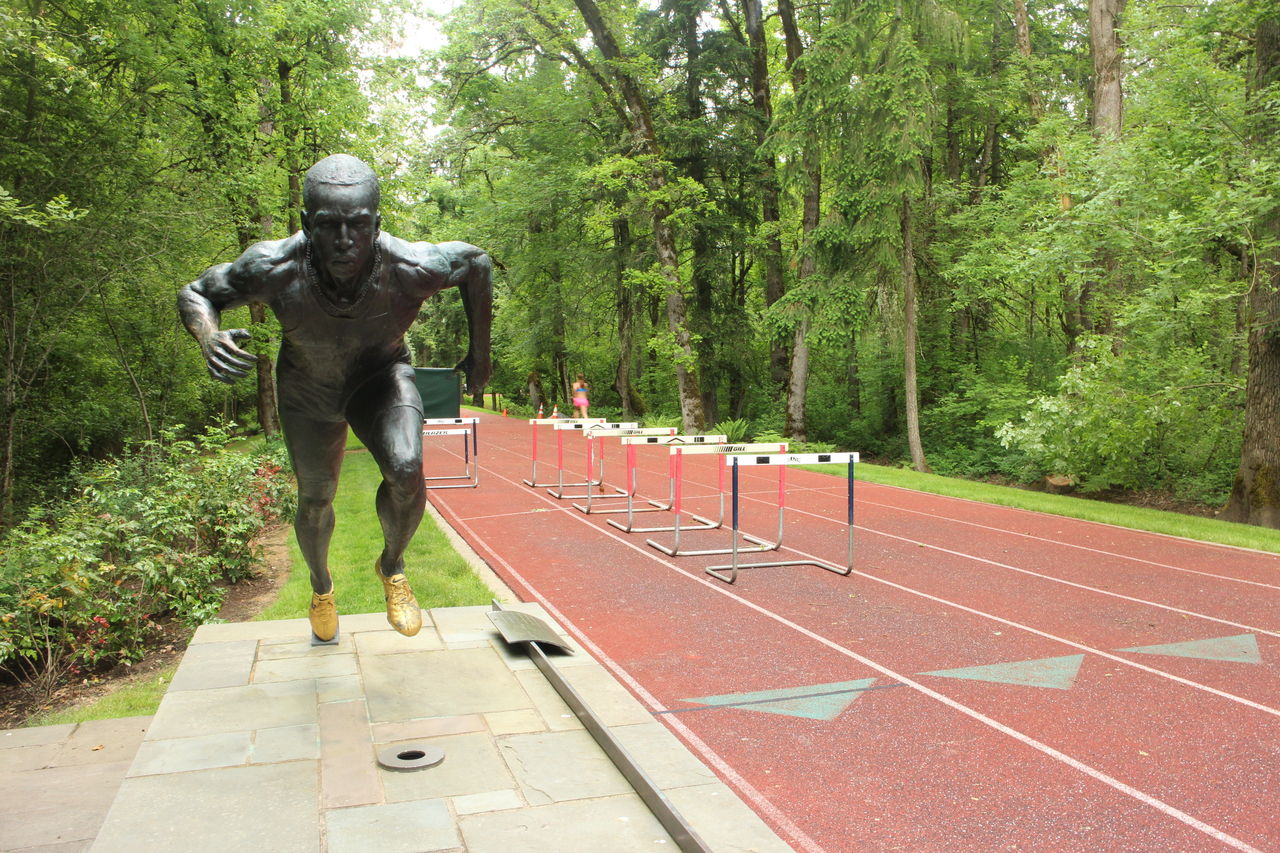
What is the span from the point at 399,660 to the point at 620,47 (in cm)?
2028

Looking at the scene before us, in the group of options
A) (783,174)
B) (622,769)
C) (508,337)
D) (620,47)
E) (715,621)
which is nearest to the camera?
(622,769)

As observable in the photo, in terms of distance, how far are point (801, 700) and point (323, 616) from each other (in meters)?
2.66

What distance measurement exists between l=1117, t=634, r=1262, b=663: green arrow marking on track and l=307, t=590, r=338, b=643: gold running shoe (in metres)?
5.05

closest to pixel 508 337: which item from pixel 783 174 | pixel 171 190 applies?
pixel 783 174

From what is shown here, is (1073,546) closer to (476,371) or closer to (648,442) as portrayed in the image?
(648,442)

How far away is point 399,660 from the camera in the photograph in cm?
465

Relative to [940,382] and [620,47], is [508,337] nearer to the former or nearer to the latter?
[620,47]

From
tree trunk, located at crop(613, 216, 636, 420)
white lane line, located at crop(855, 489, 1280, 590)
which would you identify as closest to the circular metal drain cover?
white lane line, located at crop(855, 489, 1280, 590)

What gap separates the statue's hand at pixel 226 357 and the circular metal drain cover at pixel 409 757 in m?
1.53

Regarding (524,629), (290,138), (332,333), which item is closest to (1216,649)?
(524,629)

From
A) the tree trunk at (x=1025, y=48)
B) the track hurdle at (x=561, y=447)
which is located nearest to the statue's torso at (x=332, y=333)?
the track hurdle at (x=561, y=447)

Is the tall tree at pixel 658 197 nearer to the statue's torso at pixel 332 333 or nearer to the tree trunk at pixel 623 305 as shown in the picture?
the tree trunk at pixel 623 305

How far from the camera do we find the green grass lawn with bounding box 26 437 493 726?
205 inches

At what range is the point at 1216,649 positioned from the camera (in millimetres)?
6176
